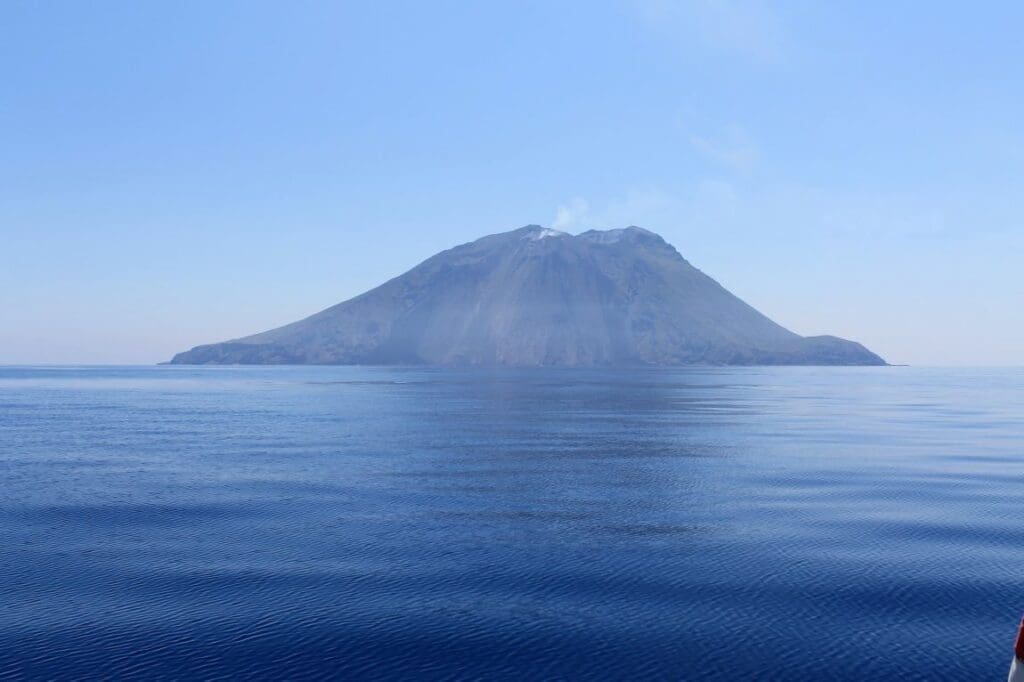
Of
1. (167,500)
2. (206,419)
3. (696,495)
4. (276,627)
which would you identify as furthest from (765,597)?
(206,419)

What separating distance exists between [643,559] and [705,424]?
6326cm

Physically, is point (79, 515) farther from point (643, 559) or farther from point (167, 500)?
point (643, 559)

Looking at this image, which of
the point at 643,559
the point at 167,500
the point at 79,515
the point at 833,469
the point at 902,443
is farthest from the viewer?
the point at 902,443

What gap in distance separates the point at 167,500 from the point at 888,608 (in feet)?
115

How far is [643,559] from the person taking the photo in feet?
101

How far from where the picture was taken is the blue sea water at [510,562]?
2120 centimetres

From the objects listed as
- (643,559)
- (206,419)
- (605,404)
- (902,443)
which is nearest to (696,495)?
(643,559)

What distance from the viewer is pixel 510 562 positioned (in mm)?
30359

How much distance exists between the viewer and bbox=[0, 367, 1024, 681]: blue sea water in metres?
21.2

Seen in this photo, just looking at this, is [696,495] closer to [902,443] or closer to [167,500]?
[167,500]

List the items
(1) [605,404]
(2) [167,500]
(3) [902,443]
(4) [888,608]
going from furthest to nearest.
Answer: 1. (1) [605,404]
2. (3) [902,443]
3. (2) [167,500]
4. (4) [888,608]

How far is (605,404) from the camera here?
A: 131500 millimetres

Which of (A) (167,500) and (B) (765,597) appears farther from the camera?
(A) (167,500)

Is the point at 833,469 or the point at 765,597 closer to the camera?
the point at 765,597
